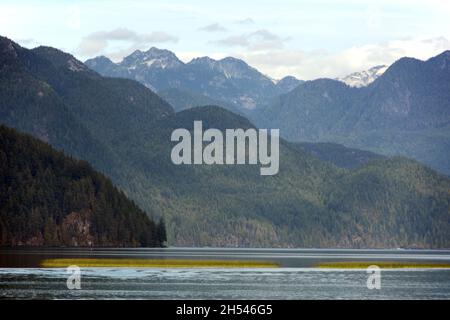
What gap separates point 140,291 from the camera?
17562cm

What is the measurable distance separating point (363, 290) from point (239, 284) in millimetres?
19760

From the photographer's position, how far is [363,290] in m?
188

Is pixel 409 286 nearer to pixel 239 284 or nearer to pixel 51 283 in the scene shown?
pixel 239 284
